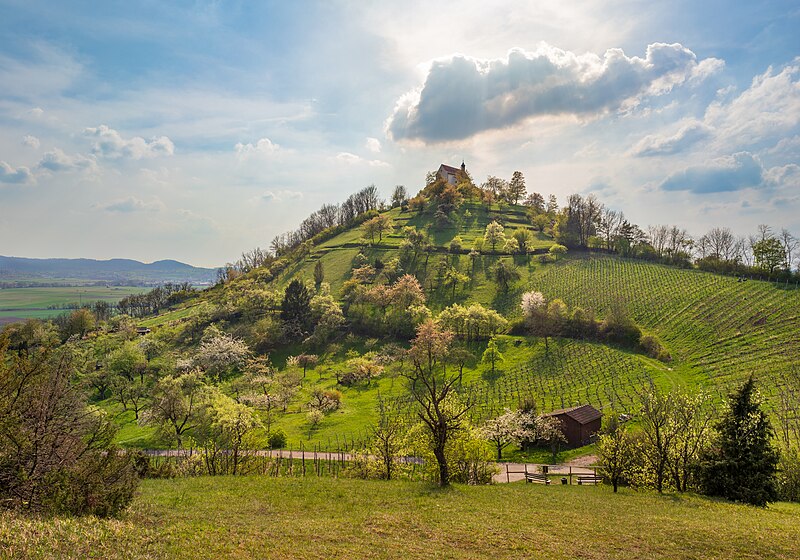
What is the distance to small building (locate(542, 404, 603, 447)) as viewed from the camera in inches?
1768

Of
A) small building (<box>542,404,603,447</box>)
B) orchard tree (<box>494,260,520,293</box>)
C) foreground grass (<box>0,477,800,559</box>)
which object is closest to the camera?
foreground grass (<box>0,477,800,559</box>)

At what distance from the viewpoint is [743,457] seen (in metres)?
26.2

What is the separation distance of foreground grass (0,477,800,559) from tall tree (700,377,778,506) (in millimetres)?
2174

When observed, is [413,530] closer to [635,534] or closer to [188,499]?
[635,534]

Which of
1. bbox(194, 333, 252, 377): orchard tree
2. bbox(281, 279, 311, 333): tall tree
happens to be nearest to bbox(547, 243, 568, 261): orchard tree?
bbox(281, 279, 311, 333): tall tree

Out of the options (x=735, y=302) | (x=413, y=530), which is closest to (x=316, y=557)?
(x=413, y=530)

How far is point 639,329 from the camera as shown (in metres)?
72.0

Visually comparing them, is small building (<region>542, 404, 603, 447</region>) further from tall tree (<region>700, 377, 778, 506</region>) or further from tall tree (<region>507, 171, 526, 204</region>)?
tall tree (<region>507, 171, 526, 204</region>)

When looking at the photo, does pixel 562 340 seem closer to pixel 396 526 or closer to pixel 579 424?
pixel 579 424

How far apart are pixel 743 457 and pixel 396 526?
2485 centimetres

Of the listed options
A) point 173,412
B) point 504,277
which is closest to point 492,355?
point 504,277

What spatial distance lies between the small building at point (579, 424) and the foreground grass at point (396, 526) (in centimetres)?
1979

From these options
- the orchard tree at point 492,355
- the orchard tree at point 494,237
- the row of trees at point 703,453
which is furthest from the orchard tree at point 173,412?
the orchard tree at point 494,237

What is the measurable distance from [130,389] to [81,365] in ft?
75.0
